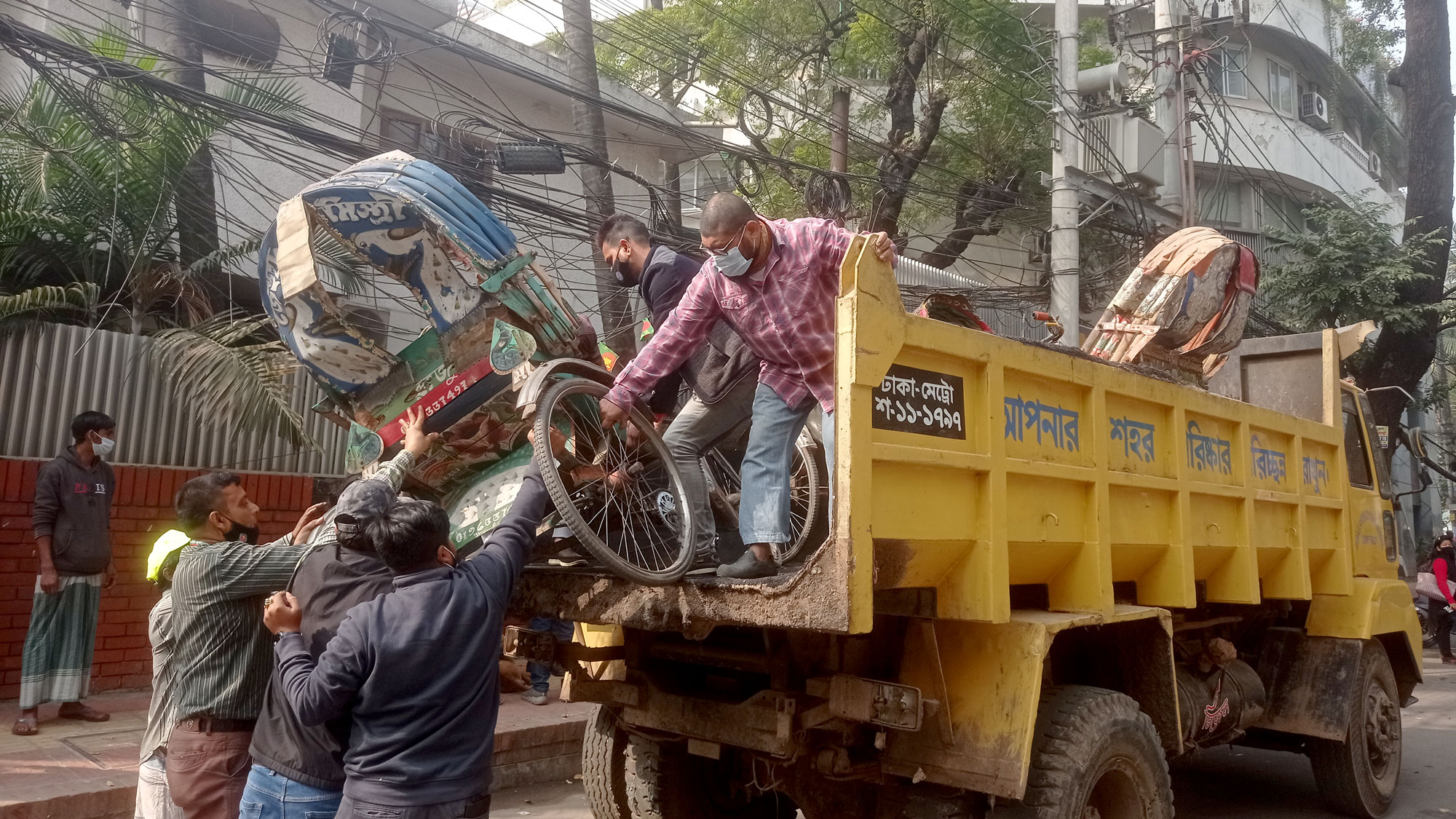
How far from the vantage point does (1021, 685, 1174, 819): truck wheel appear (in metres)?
3.26

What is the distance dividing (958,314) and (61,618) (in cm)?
506

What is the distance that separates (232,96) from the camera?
25.2 ft

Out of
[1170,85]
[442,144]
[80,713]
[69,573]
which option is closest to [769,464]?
[69,573]

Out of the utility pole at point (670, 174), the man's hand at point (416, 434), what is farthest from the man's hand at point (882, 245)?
the utility pole at point (670, 174)

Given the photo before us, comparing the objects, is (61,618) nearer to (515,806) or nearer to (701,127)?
(515,806)

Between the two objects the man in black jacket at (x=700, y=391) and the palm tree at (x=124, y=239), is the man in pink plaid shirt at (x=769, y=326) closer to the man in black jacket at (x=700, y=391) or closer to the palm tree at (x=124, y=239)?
the man in black jacket at (x=700, y=391)

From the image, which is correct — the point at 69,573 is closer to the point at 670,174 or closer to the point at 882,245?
the point at 882,245

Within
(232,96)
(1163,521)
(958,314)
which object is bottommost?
(1163,521)

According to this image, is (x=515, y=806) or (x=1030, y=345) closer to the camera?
(x=1030, y=345)

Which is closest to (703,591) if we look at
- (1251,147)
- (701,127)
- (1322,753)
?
(1322,753)

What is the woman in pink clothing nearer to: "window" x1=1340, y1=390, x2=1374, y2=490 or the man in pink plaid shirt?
"window" x1=1340, y1=390, x2=1374, y2=490

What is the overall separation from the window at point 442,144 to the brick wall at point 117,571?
10.2 feet

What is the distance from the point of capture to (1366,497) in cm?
599

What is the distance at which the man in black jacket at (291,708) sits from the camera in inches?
107
